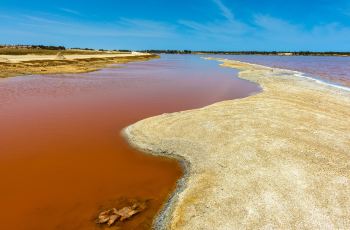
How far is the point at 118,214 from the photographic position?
9.16 meters

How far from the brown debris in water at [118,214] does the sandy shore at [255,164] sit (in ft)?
3.06

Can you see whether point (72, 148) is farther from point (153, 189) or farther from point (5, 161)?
point (153, 189)

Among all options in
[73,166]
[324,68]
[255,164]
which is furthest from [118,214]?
[324,68]

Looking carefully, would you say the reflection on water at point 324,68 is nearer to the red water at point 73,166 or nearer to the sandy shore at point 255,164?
the sandy shore at point 255,164

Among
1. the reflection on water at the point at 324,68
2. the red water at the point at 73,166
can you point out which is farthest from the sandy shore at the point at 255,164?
the reflection on water at the point at 324,68

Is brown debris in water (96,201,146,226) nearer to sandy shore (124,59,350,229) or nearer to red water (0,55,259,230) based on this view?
red water (0,55,259,230)

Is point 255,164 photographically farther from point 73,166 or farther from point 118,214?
point 73,166

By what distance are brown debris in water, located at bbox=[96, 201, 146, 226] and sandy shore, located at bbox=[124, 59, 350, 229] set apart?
0.93m

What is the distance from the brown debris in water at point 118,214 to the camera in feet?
29.0

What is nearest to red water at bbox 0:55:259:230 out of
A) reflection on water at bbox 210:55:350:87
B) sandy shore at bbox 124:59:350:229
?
sandy shore at bbox 124:59:350:229

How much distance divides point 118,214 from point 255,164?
216 inches

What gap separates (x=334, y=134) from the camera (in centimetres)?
1438

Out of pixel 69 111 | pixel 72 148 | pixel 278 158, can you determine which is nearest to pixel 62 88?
pixel 69 111

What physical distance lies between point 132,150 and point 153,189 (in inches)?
146
